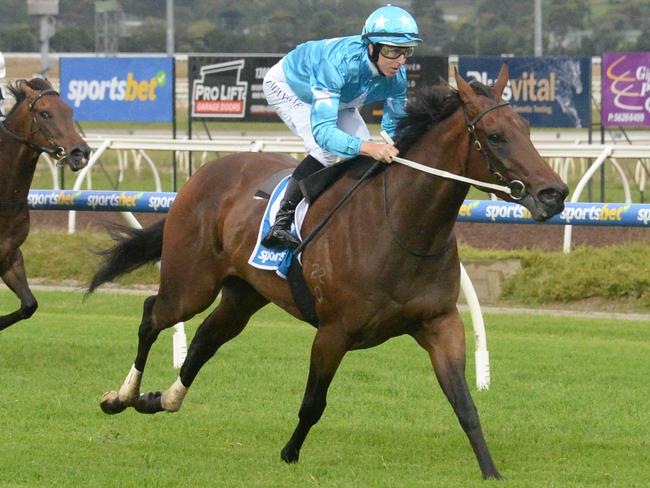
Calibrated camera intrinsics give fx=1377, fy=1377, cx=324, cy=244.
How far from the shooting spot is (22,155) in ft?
27.2

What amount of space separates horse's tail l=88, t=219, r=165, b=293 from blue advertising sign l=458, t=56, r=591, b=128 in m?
10.3

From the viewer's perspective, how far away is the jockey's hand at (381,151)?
5316 mm

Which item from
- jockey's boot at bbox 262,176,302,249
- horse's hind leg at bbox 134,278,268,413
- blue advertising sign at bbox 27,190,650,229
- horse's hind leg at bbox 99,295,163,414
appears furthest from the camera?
blue advertising sign at bbox 27,190,650,229

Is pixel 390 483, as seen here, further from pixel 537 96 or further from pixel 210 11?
pixel 210 11

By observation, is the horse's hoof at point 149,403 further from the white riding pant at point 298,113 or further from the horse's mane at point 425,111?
the horse's mane at point 425,111

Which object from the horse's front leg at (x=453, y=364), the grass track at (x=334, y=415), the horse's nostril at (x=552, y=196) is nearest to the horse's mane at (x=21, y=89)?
the grass track at (x=334, y=415)

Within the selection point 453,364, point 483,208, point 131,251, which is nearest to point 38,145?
point 131,251

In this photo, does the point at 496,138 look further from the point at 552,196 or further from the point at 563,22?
the point at 563,22

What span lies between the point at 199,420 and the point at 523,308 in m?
4.35

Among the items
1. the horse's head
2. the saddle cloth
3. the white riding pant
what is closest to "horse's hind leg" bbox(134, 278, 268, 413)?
the saddle cloth

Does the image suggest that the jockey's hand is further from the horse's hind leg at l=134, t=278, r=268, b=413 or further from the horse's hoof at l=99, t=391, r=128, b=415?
the horse's hoof at l=99, t=391, r=128, b=415

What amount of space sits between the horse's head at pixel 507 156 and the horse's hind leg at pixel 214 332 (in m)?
1.61

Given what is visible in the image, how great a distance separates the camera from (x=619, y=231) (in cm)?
1327

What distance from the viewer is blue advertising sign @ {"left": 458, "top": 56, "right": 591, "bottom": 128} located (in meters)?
16.8
